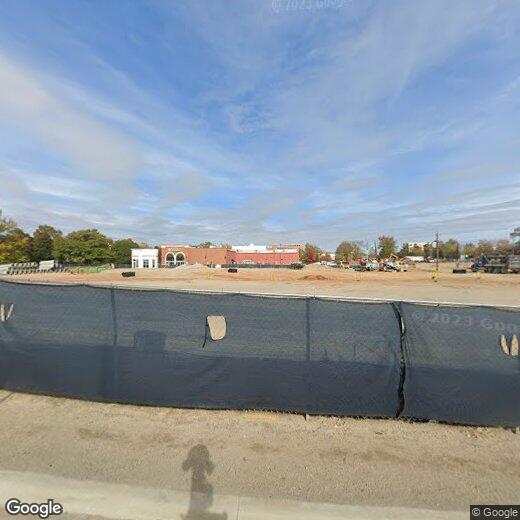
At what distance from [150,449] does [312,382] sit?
2051mm

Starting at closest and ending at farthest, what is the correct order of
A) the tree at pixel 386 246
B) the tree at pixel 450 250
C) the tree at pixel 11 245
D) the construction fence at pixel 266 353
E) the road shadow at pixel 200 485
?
the road shadow at pixel 200 485, the construction fence at pixel 266 353, the tree at pixel 11 245, the tree at pixel 386 246, the tree at pixel 450 250

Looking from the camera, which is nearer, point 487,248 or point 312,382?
point 312,382

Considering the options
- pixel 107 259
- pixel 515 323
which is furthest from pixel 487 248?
pixel 515 323

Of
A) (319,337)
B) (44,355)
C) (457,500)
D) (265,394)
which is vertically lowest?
(457,500)

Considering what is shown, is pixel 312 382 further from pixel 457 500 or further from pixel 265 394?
pixel 457 500

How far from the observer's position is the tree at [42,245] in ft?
285

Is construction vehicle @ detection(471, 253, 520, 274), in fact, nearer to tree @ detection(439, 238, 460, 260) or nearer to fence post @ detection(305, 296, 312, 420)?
fence post @ detection(305, 296, 312, 420)

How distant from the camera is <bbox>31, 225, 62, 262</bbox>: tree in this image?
87000 millimetres

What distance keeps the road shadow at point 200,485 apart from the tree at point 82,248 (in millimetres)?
90164

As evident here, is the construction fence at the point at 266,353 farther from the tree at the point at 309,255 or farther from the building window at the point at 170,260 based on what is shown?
the tree at the point at 309,255

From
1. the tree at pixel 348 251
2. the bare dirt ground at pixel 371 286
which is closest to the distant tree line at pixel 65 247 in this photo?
the tree at pixel 348 251

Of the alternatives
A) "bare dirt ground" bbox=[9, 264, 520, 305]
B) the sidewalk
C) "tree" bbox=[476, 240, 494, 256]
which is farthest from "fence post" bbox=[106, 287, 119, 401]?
"tree" bbox=[476, 240, 494, 256]

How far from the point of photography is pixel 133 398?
4.50m

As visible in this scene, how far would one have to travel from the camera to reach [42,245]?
89062 mm
